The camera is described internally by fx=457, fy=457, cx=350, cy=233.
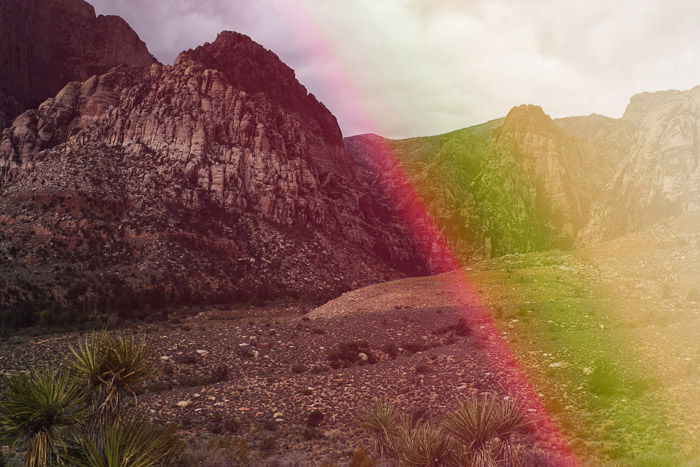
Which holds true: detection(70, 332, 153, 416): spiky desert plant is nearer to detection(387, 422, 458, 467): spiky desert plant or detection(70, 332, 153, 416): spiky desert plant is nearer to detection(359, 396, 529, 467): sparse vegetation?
detection(387, 422, 458, 467): spiky desert plant

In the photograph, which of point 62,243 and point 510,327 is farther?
point 62,243

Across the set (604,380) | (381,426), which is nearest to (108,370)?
(381,426)

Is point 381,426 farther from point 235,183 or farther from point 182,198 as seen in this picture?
point 235,183

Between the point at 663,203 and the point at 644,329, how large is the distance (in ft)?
223

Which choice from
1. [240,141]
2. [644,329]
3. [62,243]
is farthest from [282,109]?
[644,329]

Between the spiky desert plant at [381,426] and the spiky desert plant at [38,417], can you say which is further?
the spiky desert plant at [381,426]

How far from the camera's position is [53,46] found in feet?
434

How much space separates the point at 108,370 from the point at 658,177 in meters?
95.7

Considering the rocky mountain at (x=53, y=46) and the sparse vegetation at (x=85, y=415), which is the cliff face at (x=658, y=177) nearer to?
the sparse vegetation at (x=85, y=415)

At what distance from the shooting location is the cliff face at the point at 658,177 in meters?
77.2

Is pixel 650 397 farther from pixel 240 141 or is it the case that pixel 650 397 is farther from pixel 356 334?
pixel 240 141

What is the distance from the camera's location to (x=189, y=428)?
15.6 metres

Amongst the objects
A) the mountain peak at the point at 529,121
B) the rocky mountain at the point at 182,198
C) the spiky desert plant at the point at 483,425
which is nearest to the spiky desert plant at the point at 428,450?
the spiky desert plant at the point at 483,425

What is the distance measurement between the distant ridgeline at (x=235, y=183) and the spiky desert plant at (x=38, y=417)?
42.9 metres
